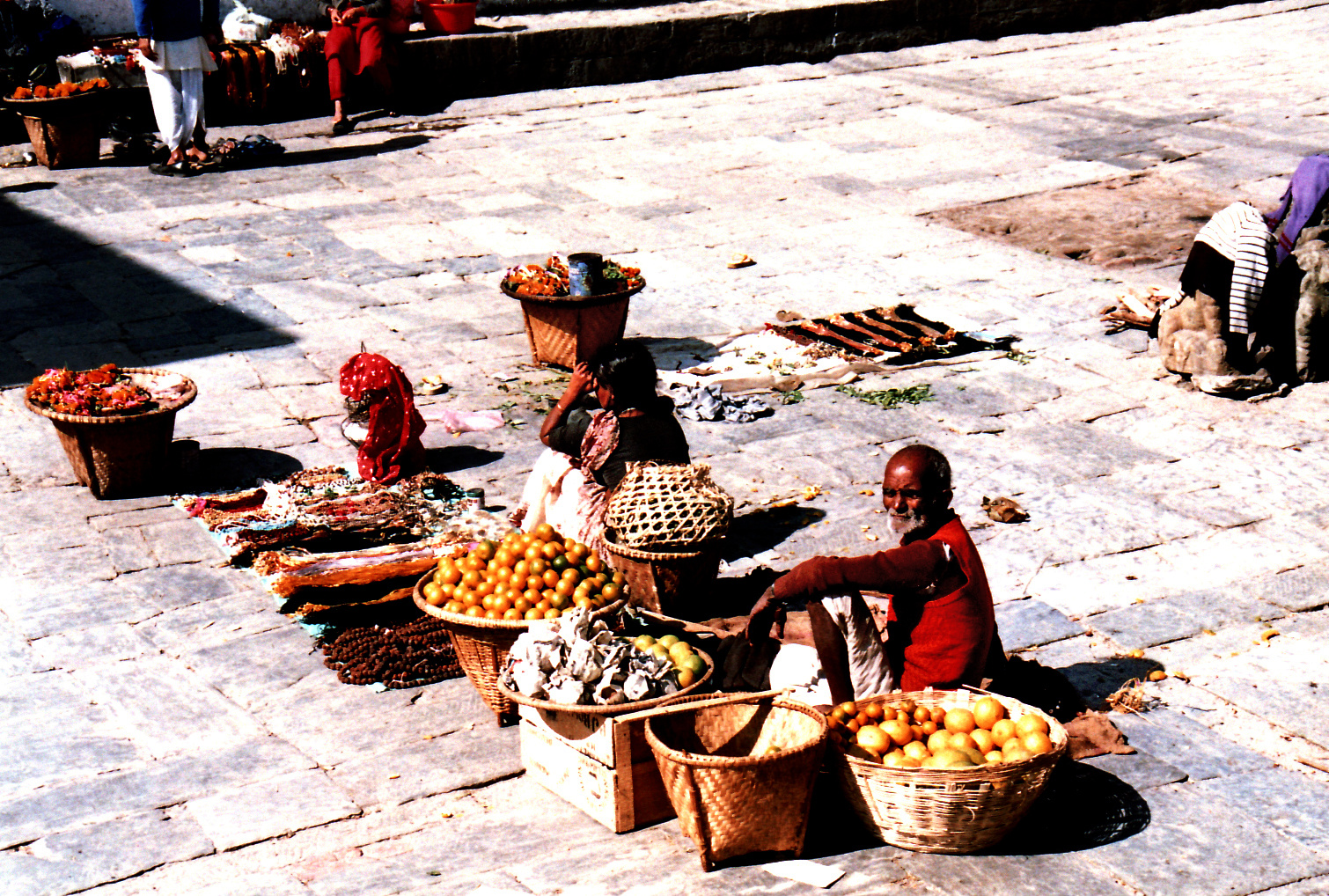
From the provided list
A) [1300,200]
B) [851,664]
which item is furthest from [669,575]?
[1300,200]

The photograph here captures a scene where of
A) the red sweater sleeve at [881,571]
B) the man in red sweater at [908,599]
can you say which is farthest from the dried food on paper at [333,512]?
the red sweater sleeve at [881,571]

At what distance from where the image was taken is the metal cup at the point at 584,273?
31.4 ft

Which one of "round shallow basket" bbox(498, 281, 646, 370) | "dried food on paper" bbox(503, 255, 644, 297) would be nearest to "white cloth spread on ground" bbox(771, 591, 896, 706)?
"round shallow basket" bbox(498, 281, 646, 370)

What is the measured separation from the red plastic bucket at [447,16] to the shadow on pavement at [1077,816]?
534 inches

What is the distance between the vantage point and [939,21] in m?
19.1

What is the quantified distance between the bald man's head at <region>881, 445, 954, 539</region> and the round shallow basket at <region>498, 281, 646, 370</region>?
4489 millimetres

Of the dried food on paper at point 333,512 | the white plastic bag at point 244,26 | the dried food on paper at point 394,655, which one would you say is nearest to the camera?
the dried food on paper at point 394,655

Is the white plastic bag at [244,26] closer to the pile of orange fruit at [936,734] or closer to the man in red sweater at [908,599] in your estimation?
the man in red sweater at [908,599]

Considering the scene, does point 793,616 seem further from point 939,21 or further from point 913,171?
point 939,21

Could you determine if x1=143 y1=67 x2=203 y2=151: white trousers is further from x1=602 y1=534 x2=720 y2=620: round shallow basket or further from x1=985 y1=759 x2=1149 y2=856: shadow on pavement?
x1=985 y1=759 x2=1149 y2=856: shadow on pavement

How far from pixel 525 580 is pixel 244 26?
1181 cm

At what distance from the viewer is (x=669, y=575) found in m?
6.51

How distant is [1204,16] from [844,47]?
5546 millimetres

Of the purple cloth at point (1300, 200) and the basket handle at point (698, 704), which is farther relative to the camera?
the purple cloth at point (1300, 200)
